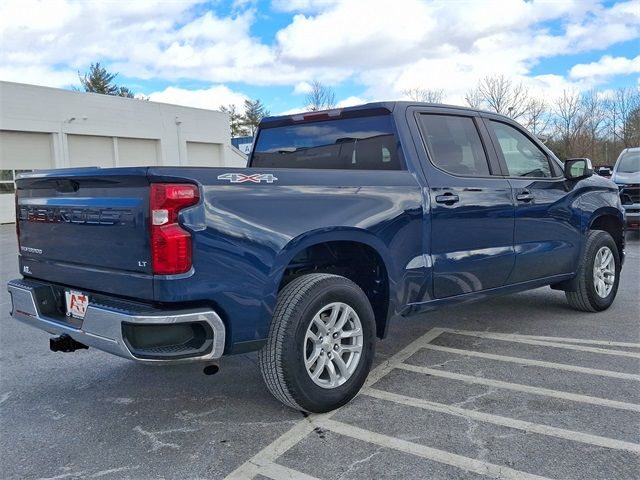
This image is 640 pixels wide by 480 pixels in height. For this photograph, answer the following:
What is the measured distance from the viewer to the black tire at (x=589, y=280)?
538 centimetres

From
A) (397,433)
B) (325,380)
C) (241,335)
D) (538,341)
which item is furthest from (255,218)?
(538,341)

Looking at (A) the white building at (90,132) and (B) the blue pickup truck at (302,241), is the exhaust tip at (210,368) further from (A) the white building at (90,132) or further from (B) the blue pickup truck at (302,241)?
(A) the white building at (90,132)

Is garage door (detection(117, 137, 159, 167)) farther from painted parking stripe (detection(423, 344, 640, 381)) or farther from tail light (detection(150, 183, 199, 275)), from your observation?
tail light (detection(150, 183, 199, 275))

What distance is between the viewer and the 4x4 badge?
2.95 meters

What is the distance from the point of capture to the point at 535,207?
15.7 ft

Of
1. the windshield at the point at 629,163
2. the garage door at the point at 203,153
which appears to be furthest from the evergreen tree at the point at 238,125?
the windshield at the point at 629,163

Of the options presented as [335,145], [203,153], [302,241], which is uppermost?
[203,153]

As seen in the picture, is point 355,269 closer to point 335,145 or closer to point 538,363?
point 335,145

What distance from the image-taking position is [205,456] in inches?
114

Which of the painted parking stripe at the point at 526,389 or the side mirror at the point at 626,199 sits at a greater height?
the side mirror at the point at 626,199

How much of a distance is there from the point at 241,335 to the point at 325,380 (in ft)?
2.30

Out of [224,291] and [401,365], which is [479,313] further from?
[224,291]

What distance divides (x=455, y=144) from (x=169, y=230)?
99.1 inches

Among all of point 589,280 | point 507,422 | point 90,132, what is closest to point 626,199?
point 589,280
